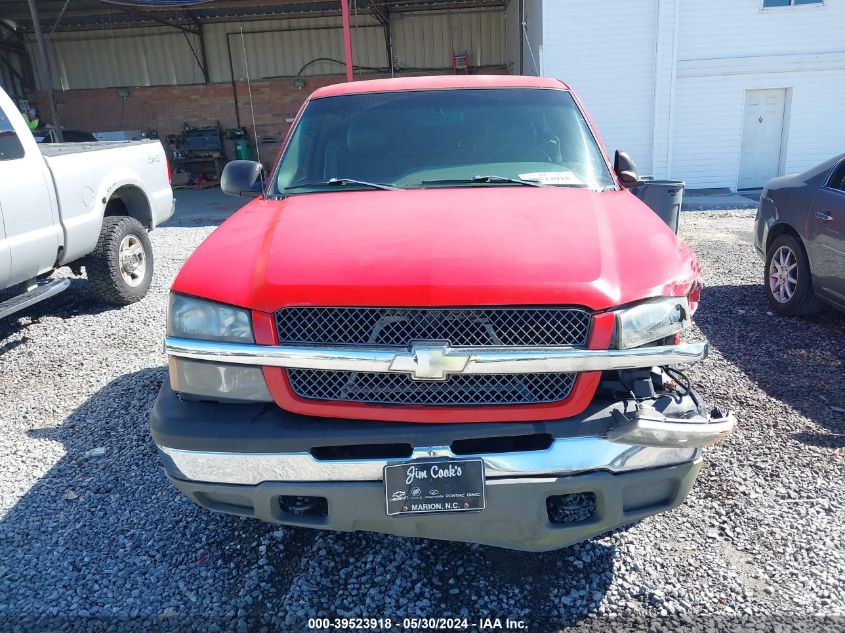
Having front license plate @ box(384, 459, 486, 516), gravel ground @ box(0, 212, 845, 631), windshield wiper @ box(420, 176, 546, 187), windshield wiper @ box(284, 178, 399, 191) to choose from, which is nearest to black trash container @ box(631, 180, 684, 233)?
gravel ground @ box(0, 212, 845, 631)

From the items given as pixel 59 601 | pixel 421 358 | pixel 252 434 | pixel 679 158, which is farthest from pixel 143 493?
pixel 679 158

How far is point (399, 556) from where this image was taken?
8.93 feet

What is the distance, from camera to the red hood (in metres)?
2.11

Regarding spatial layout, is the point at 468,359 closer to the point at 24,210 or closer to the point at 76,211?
the point at 24,210

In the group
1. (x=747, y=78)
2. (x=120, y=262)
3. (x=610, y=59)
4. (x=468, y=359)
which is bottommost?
(x=120, y=262)

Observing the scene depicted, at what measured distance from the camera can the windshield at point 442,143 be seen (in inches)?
127

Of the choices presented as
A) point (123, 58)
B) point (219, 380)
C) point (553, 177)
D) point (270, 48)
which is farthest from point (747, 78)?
point (123, 58)

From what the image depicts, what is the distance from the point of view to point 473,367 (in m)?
2.09

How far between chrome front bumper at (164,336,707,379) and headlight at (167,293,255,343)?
0.36 feet

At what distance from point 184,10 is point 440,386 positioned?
63.3 ft

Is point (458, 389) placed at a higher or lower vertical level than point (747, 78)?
lower

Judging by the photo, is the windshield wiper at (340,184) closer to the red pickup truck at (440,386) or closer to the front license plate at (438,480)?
the red pickup truck at (440,386)

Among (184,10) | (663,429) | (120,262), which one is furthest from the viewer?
(184,10)

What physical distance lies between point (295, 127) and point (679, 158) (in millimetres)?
13195
